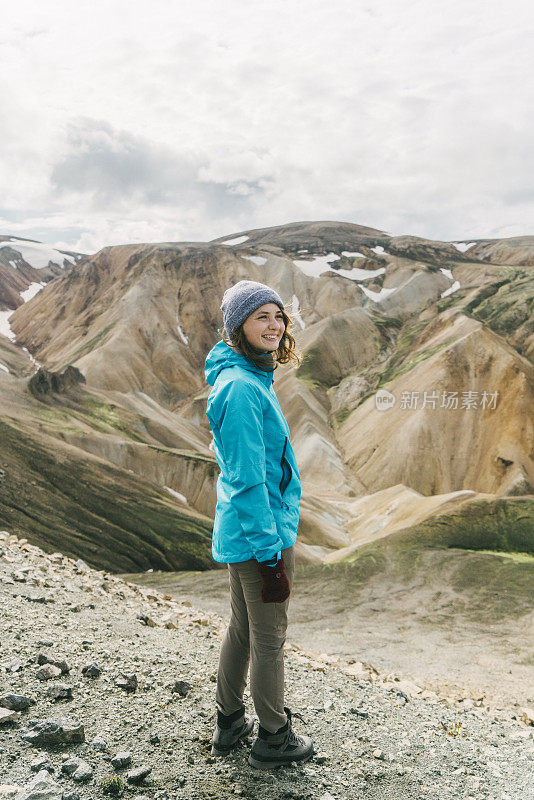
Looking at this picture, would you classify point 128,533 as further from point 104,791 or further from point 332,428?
point 332,428

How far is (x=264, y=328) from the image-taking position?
363 centimetres

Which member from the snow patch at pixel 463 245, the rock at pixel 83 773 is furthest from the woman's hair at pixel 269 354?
the snow patch at pixel 463 245

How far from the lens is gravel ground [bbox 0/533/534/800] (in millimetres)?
3174

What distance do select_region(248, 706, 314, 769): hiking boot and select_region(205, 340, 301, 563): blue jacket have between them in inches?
46.2

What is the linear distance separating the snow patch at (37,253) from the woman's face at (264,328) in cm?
14347

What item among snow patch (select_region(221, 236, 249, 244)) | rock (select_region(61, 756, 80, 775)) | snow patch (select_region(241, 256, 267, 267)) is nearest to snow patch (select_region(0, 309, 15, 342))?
snow patch (select_region(241, 256, 267, 267))

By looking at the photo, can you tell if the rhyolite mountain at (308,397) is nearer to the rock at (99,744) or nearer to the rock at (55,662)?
the rock at (99,744)

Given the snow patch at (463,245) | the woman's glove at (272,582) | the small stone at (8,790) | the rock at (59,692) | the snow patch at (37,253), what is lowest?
the rock at (59,692)

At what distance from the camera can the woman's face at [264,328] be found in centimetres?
363

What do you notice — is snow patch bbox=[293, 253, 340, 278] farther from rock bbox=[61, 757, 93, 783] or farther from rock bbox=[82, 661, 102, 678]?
rock bbox=[61, 757, 93, 783]

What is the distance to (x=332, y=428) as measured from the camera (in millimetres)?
56969

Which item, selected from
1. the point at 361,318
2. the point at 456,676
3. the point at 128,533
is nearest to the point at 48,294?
the point at 361,318

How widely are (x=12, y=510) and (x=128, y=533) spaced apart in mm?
4167

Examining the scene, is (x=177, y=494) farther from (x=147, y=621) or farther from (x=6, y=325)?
(x=6, y=325)
